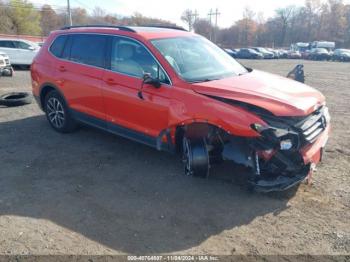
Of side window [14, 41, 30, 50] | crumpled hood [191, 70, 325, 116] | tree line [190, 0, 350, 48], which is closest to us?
crumpled hood [191, 70, 325, 116]

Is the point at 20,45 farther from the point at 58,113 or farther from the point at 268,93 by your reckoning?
the point at 268,93

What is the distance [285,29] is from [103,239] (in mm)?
104426

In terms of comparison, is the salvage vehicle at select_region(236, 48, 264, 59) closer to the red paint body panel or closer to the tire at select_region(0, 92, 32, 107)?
the tire at select_region(0, 92, 32, 107)

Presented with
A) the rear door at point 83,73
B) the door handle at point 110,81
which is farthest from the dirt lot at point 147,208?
the door handle at point 110,81

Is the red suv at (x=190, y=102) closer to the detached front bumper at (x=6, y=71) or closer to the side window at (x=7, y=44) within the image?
the detached front bumper at (x=6, y=71)

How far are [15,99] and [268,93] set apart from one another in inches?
271

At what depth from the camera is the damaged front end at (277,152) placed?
147 inches

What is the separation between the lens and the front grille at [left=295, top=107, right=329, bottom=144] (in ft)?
12.6

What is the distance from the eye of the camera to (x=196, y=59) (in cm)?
487

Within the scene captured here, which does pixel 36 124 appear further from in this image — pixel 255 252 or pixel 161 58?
pixel 255 252

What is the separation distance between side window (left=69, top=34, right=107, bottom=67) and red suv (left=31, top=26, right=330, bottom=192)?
18mm

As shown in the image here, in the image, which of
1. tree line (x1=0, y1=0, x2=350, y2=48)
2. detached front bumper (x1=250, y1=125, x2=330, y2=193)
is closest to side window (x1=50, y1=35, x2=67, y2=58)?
detached front bumper (x1=250, y1=125, x2=330, y2=193)

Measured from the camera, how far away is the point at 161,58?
4512 mm

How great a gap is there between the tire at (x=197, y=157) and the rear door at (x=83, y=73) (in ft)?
6.05
